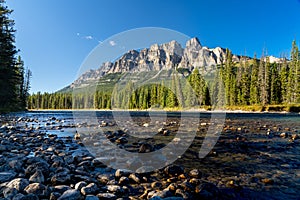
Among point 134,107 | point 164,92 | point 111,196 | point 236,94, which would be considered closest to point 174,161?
point 111,196

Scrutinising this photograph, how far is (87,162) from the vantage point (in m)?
6.69

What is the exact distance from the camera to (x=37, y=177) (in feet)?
16.0

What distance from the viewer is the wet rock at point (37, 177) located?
4.79 meters

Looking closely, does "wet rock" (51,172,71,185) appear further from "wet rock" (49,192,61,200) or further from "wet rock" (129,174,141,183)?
"wet rock" (129,174,141,183)

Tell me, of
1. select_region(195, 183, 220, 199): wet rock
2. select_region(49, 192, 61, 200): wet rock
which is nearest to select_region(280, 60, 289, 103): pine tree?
select_region(195, 183, 220, 199): wet rock

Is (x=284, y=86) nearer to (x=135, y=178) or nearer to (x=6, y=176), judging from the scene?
(x=135, y=178)

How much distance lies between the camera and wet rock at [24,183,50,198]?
4.12m

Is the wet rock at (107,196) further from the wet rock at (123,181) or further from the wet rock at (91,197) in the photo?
the wet rock at (123,181)

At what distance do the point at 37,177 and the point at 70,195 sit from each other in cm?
139

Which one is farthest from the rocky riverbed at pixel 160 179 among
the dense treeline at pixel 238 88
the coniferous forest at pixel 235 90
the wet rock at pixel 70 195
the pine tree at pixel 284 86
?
the pine tree at pixel 284 86

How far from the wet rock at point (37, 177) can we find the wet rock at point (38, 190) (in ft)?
1.69

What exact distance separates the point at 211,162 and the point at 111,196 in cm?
397

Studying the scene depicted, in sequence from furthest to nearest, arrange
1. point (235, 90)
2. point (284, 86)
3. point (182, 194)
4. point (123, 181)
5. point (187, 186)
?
point (235, 90) < point (284, 86) < point (123, 181) < point (187, 186) < point (182, 194)

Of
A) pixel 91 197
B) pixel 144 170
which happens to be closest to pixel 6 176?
pixel 91 197
